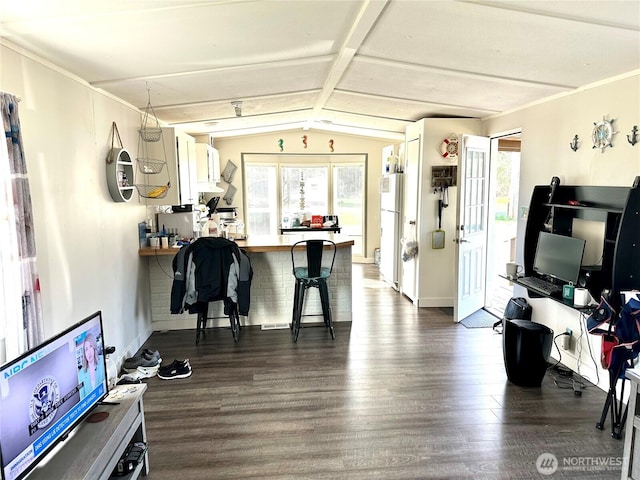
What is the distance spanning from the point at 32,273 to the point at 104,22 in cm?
129

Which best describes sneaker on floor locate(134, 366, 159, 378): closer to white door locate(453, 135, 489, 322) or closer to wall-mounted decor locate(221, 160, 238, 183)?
white door locate(453, 135, 489, 322)

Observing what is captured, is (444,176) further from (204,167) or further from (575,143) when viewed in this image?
(204,167)

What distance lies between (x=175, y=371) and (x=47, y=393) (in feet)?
6.03

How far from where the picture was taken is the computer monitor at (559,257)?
9.97 feet

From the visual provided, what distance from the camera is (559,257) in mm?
3238

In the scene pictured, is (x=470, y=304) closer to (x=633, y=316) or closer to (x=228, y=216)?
(x=633, y=316)

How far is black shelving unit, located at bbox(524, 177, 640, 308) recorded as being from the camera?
8.71 ft

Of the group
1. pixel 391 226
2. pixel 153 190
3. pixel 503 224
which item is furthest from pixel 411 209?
pixel 503 224

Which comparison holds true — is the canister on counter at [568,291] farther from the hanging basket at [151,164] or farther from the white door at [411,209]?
the hanging basket at [151,164]

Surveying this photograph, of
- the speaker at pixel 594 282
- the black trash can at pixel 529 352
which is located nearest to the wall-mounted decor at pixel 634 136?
the speaker at pixel 594 282

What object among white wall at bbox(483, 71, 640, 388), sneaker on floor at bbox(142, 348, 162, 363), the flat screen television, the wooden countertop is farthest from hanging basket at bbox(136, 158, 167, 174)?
white wall at bbox(483, 71, 640, 388)

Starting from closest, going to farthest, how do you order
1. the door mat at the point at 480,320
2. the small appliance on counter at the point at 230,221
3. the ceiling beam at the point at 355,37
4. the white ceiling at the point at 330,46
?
the white ceiling at the point at 330,46 → the ceiling beam at the point at 355,37 → the door mat at the point at 480,320 → the small appliance on counter at the point at 230,221

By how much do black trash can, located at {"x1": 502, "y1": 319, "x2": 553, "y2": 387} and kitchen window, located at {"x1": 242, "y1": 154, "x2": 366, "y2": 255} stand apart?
4760mm

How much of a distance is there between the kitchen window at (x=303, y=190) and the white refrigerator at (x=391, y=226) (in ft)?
4.16
